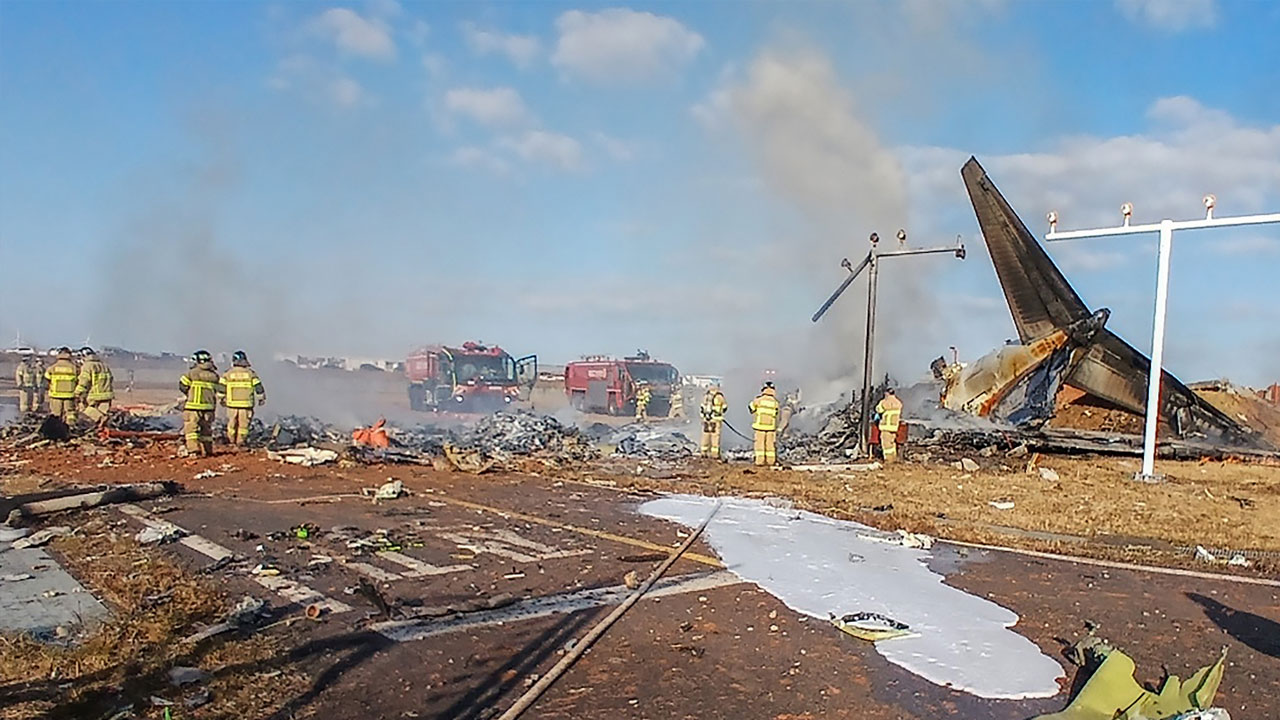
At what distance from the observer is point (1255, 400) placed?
23.3 m

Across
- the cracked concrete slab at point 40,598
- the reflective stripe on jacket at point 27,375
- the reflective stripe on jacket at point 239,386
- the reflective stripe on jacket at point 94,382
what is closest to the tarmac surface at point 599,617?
the cracked concrete slab at point 40,598

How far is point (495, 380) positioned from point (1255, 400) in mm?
22591

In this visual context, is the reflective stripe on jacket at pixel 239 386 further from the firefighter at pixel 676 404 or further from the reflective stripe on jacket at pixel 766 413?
the firefighter at pixel 676 404

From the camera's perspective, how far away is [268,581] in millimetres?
6387

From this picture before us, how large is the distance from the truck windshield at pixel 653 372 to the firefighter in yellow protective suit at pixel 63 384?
1802 centimetres

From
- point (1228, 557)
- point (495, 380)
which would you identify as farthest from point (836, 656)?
point (495, 380)

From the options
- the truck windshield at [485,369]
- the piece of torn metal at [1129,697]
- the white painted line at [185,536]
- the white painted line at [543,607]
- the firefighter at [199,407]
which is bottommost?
the white painted line at [185,536]

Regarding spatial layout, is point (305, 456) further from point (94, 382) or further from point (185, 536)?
point (94, 382)

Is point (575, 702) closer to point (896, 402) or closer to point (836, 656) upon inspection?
point (836, 656)

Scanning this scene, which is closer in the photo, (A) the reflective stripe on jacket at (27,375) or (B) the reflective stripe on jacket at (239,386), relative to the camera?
(B) the reflective stripe on jacket at (239,386)

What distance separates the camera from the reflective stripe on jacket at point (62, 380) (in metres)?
16.5

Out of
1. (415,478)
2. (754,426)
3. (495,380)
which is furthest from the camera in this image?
(495,380)

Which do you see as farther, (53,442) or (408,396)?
(408,396)

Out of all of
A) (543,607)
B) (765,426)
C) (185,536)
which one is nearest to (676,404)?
(765,426)
